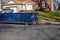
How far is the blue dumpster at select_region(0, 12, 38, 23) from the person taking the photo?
21.0m

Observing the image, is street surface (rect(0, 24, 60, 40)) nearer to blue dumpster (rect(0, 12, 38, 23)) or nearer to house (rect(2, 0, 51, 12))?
blue dumpster (rect(0, 12, 38, 23))

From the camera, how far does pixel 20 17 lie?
2138 cm

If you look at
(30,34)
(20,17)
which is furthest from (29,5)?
(30,34)

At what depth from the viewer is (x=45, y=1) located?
173 ft

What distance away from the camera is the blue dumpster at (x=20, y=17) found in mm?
20953

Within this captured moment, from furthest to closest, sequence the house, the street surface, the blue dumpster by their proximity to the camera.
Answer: the house, the blue dumpster, the street surface

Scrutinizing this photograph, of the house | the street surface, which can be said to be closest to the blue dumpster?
the street surface

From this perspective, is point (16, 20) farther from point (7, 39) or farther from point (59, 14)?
point (59, 14)

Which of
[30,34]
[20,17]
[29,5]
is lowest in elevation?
[30,34]

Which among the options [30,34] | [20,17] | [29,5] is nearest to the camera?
[30,34]

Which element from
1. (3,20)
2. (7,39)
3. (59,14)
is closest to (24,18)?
(3,20)

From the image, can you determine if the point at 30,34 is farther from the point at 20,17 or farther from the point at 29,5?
the point at 29,5

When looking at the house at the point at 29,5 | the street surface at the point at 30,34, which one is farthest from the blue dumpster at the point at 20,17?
the house at the point at 29,5

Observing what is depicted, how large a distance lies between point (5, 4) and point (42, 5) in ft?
44.2
